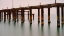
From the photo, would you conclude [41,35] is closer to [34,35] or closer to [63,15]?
[34,35]

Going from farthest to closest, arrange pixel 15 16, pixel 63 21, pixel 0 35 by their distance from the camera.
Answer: pixel 15 16 → pixel 63 21 → pixel 0 35

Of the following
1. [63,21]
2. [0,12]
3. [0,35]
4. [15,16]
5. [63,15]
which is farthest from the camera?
[0,12]

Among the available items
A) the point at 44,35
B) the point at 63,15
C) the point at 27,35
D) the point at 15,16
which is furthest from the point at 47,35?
the point at 15,16

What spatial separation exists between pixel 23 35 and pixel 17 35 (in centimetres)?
20

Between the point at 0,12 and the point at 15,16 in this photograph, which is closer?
the point at 15,16

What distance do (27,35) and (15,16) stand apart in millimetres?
7520

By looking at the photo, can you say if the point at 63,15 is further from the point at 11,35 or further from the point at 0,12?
the point at 0,12

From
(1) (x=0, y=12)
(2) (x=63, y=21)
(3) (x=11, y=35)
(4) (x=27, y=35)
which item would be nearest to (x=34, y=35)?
(4) (x=27, y=35)

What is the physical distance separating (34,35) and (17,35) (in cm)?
57

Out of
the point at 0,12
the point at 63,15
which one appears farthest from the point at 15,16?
the point at 63,15

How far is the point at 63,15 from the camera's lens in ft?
36.9

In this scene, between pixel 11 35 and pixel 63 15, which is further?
pixel 63 15

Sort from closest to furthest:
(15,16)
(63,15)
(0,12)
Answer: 1. (63,15)
2. (15,16)
3. (0,12)

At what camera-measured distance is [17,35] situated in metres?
6.62
